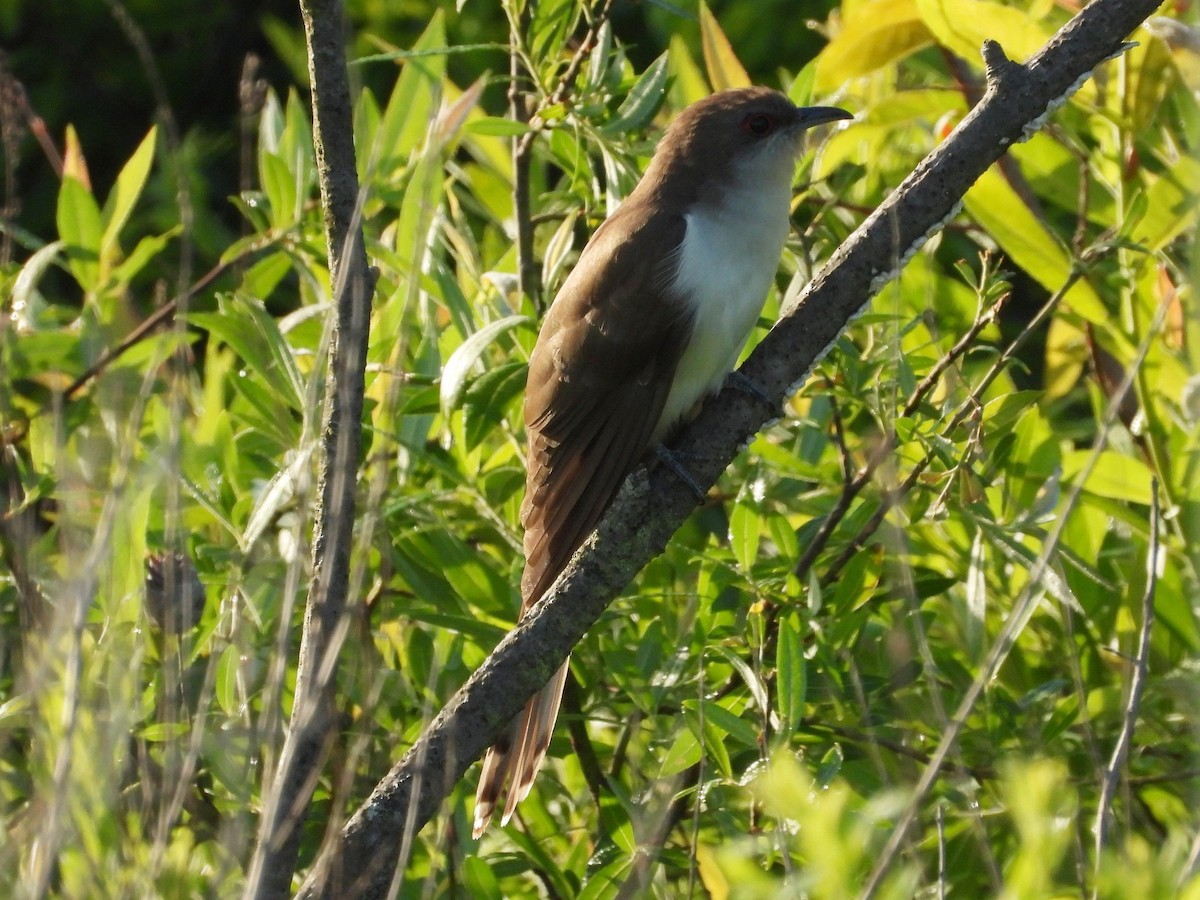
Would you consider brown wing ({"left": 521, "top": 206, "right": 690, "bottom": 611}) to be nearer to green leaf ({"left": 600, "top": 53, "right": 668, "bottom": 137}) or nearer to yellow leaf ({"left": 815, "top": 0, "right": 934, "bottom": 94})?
green leaf ({"left": 600, "top": 53, "right": 668, "bottom": 137})

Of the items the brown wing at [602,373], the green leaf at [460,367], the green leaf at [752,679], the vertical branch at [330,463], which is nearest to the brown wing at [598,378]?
the brown wing at [602,373]

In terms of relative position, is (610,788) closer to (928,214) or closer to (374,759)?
(374,759)

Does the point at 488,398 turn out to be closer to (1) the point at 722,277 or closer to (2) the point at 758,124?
(1) the point at 722,277

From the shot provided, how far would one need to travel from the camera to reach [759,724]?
2.83m

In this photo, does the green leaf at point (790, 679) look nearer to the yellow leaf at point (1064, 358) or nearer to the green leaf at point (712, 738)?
the green leaf at point (712, 738)

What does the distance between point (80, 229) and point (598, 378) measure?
1.49m

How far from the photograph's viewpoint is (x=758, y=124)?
11.1 ft

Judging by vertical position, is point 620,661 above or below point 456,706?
below

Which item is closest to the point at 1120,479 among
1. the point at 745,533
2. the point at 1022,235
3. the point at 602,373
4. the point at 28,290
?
the point at 1022,235

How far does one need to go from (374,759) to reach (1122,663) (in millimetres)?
1613

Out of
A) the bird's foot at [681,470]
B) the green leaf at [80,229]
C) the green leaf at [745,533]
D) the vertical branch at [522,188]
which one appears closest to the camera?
the bird's foot at [681,470]

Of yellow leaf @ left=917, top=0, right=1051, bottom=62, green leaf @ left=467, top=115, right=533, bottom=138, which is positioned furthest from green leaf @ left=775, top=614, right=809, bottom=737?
yellow leaf @ left=917, top=0, right=1051, bottom=62

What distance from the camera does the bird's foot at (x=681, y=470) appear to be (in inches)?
95.7

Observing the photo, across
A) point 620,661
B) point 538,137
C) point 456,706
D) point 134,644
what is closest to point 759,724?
point 620,661
